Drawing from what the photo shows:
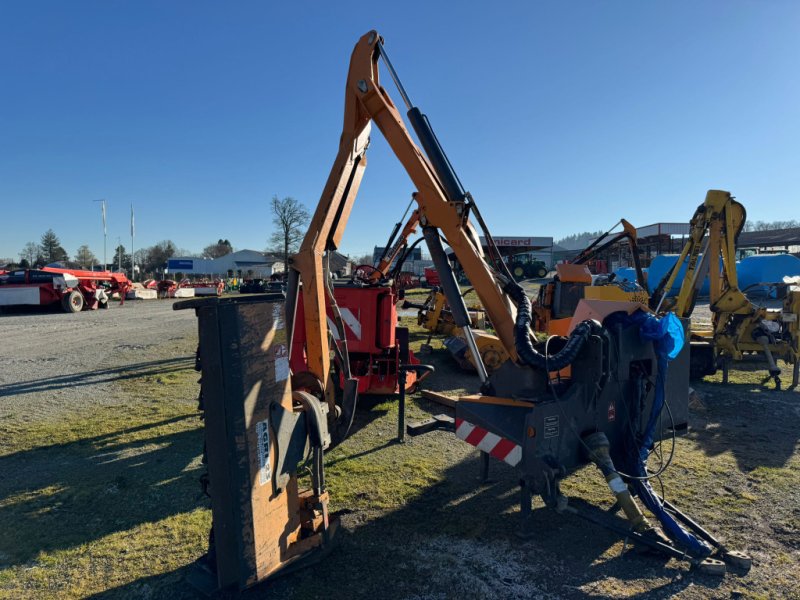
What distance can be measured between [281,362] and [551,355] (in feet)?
6.71

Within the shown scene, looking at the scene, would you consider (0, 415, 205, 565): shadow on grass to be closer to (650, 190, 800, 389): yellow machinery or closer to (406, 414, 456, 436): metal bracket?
(406, 414, 456, 436): metal bracket

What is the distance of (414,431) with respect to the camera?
4.01 m

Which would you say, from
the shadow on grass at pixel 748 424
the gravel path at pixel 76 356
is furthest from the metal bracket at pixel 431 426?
the gravel path at pixel 76 356

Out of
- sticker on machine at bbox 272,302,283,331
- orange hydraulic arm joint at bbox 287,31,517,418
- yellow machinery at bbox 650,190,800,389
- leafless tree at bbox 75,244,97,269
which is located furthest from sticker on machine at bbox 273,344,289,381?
leafless tree at bbox 75,244,97,269

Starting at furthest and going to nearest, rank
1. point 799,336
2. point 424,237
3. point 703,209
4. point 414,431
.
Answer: point 703,209
point 799,336
point 424,237
point 414,431

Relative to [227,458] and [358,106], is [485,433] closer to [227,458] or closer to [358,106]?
[227,458]

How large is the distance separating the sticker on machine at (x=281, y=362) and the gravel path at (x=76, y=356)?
5207mm

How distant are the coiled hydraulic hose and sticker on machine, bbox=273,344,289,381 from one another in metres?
1.81

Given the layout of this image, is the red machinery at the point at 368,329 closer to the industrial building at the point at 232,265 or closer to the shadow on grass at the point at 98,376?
the shadow on grass at the point at 98,376

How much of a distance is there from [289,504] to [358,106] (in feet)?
12.1

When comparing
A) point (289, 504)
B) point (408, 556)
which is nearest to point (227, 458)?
point (289, 504)

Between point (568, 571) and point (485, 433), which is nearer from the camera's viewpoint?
point (568, 571)

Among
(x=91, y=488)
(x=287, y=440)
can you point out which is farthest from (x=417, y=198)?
(x=91, y=488)

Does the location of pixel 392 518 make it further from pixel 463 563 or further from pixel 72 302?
pixel 72 302
